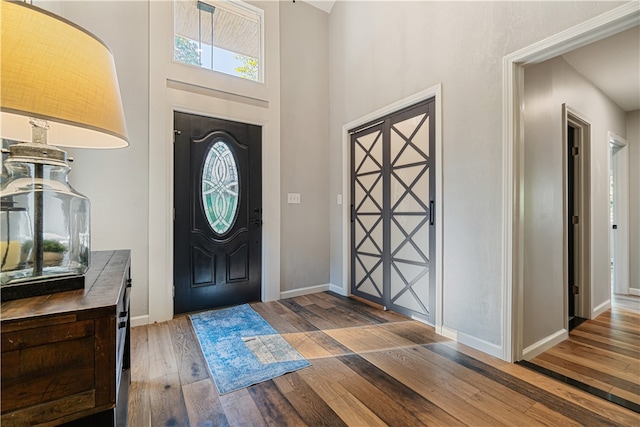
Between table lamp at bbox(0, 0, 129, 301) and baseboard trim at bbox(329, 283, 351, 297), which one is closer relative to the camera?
table lamp at bbox(0, 0, 129, 301)

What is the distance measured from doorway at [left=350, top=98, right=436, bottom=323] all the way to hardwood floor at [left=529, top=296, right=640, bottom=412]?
0.90 metres

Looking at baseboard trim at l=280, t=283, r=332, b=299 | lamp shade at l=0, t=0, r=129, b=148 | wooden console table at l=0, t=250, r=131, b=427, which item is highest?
lamp shade at l=0, t=0, r=129, b=148

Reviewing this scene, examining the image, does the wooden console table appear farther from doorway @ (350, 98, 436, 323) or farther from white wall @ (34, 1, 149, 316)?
doorway @ (350, 98, 436, 323)

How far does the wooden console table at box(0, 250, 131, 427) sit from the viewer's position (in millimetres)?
562

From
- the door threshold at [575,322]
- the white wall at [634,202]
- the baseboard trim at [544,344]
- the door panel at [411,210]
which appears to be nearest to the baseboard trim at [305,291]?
the door panel at [411,210]

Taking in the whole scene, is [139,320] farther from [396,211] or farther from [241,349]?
[396,211]

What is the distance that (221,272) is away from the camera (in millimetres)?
3041

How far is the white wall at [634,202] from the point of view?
3688 mm

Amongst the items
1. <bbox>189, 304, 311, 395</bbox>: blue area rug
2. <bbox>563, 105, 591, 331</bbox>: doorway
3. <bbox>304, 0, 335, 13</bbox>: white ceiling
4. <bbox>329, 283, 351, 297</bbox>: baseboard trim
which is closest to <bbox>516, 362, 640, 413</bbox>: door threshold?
<bbox>563, 105, 591, 331</bbox>: doorway

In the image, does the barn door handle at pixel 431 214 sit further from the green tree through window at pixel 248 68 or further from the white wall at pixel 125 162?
the white wall at pixel 125 162

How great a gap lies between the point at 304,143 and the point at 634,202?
4479 mm

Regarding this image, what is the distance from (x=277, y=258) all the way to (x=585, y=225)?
3.28 m

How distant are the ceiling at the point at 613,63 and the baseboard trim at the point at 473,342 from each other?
2.55 metres

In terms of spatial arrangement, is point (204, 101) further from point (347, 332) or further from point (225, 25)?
point (347, 332)
